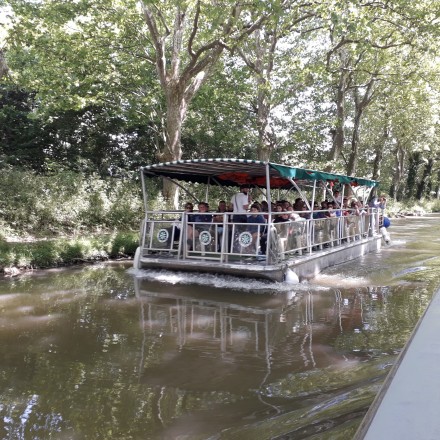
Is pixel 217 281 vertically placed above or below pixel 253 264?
below

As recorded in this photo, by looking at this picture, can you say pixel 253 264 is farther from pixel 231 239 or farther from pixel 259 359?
pixel 259 359

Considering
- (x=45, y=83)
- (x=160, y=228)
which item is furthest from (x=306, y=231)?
(x=45, y=83)

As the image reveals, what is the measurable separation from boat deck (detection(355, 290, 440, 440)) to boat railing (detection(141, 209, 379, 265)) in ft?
25.9

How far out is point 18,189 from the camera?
A: 15.5 metres

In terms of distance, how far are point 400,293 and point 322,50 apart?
21013mm

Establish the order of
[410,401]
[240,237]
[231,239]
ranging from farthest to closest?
[231,239] → [240,237] → [410,401]

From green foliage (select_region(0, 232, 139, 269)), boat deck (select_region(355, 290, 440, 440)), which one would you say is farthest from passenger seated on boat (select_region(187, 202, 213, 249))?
boat deck (select_region(355, 290, 440, 440))

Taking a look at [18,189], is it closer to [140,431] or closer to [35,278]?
[35,278]

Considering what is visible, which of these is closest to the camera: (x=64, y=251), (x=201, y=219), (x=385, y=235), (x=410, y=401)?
(x=410, y=401)

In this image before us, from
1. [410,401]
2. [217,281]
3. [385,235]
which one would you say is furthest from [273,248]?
[385,235]

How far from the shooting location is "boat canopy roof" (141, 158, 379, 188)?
1038 centimetres

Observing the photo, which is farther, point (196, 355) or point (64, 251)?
point (64, 251)

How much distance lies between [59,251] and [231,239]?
18.1ft

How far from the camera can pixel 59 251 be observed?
42.5 ft
